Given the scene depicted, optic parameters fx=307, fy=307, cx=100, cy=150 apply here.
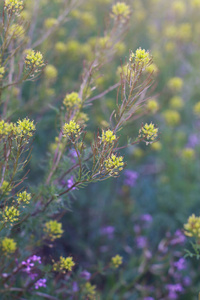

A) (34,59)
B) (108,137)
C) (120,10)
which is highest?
(120,10)

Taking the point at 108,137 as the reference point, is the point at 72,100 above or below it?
above

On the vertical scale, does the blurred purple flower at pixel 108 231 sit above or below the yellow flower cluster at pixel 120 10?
below

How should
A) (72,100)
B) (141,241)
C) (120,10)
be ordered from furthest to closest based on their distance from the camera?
1. (141,241)
2. (120,10)
3. (72,100)

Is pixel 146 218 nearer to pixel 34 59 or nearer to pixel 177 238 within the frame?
pixel 177 238

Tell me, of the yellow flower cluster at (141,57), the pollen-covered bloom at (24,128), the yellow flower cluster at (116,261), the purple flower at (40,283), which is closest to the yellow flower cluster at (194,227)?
the yellow flower cluster at (116,261)

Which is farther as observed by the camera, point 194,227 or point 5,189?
point 194,227

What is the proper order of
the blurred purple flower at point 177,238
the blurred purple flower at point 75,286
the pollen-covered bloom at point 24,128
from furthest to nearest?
the blurred purple flower at point 177,238 → the blurred purple flower at point 75,286 → the pollen-covered bloom at point 24,128

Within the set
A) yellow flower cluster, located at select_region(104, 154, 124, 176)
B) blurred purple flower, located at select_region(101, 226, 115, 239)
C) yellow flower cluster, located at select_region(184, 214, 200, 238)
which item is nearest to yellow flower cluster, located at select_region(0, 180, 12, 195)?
yellow flower cluster, located at select_region(104, 154, 124, 176)

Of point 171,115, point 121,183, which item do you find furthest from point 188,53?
point 121,183

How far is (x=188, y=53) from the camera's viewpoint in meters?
5.75

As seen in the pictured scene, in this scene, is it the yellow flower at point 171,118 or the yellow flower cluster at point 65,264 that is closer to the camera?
the yellow flower cluster at point 65,264

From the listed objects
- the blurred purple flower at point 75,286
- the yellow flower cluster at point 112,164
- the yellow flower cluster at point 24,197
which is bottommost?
the blurred purple flower at point 75,286

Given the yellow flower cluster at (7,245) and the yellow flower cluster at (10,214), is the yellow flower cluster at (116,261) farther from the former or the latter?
the yellow flower cluster at (10,214)

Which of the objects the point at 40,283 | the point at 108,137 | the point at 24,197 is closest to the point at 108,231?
the point at 40,283
